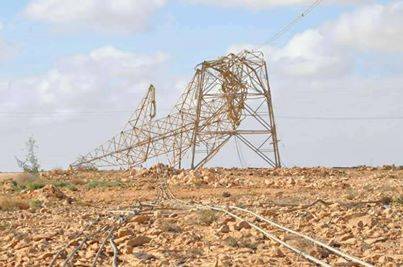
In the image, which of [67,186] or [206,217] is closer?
[206,217]

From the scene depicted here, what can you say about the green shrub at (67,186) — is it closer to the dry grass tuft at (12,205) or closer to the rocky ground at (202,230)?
the rocky ground at (202,230)

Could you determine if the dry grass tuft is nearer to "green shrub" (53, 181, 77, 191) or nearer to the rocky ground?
the rocky ground

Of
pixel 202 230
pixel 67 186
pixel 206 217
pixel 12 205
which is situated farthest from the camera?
pixel 67 186

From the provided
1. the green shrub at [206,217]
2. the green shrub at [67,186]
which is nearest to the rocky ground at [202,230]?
the green shrub at [206,217]

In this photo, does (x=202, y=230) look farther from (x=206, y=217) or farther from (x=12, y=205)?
(x=12, y=205)

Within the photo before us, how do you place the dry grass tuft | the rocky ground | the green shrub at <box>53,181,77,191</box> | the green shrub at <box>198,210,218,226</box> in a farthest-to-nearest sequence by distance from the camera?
the green shrub at <box>53,181,77,191</box>
the dry grass tuft
the green shrub at <box>198,210,218,226</box>
the rocky ground

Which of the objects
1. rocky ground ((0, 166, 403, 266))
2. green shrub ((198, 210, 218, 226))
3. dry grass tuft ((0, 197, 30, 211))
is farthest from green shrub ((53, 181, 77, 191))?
green shrub ((198, 210, 218, 226))

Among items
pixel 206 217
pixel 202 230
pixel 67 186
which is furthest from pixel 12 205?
pixel 202 230

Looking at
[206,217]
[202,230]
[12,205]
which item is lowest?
[202,230]

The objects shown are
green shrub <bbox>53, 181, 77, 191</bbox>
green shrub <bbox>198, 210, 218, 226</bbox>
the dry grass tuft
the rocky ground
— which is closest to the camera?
the rocky ground

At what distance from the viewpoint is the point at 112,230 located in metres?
14.7

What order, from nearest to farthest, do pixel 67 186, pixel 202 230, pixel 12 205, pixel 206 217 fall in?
pixel 202 230 < pixel 206 217 < pixel 12 205 < pixel 67 186

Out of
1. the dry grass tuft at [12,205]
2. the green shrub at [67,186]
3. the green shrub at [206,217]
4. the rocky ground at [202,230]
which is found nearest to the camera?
the rocky ground at [202,230]

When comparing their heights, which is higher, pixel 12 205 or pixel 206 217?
pixel 12 205
